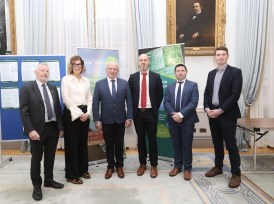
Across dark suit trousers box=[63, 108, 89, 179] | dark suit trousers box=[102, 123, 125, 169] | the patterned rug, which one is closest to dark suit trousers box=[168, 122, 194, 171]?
the patterned rug

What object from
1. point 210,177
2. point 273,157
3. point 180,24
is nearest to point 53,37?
point 180,24

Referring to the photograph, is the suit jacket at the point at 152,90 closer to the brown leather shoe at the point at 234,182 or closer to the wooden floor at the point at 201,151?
the brown leather shoe at the point at 234,182

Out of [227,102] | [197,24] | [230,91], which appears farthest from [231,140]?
[197,24]

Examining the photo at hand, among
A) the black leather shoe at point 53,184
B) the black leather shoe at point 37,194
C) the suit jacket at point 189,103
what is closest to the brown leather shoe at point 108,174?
the black leather shoe at point 53,184

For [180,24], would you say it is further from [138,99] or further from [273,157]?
[273,157]

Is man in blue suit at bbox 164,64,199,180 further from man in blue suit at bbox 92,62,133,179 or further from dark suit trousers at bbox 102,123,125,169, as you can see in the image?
dark suit trousers at bbox 102,123,125,169

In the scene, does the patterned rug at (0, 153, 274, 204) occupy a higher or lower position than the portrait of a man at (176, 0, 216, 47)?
lower

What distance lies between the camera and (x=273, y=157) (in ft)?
15.0

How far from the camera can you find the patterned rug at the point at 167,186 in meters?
3.00

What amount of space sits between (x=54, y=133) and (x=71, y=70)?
798 millimetres

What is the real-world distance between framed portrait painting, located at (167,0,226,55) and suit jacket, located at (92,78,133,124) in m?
1.92

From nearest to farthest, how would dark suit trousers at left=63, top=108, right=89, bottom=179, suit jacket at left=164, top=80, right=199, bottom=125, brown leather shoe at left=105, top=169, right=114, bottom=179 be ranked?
dark suit trousers at left=63, top=108, right=89, bottom=179 → suit jacket at left=164, top=80, right=199, bottom=125 → brown leather shoe at left=105, top=169, right=114, bottom=179

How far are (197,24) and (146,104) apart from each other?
2.18m

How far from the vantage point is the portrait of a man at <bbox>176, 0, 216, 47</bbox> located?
5.02 m
